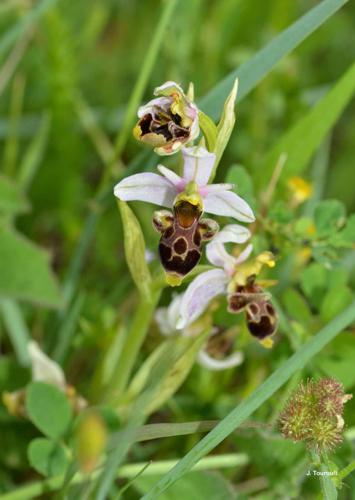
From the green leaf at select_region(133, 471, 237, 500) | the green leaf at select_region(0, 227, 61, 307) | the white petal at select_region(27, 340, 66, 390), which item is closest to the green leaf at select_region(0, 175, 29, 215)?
the green leaf at select_region(0, 227, 61, 307)

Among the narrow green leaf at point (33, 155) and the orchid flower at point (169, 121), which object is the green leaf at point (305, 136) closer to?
the orchid flower at point (169, 121)

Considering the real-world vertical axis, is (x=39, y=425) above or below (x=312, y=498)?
above

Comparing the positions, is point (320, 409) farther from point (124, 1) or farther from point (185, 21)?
point (124, 1)

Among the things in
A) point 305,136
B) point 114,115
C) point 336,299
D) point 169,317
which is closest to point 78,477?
point 169,317

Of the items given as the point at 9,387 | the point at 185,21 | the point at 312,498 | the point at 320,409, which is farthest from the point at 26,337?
the point at 185,21

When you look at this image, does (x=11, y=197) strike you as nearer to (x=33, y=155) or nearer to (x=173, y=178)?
(x=33, y=155)

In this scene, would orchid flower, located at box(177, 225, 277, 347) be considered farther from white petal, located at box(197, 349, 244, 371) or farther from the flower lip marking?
white petal, located at box(197, 349, 244, 371)
